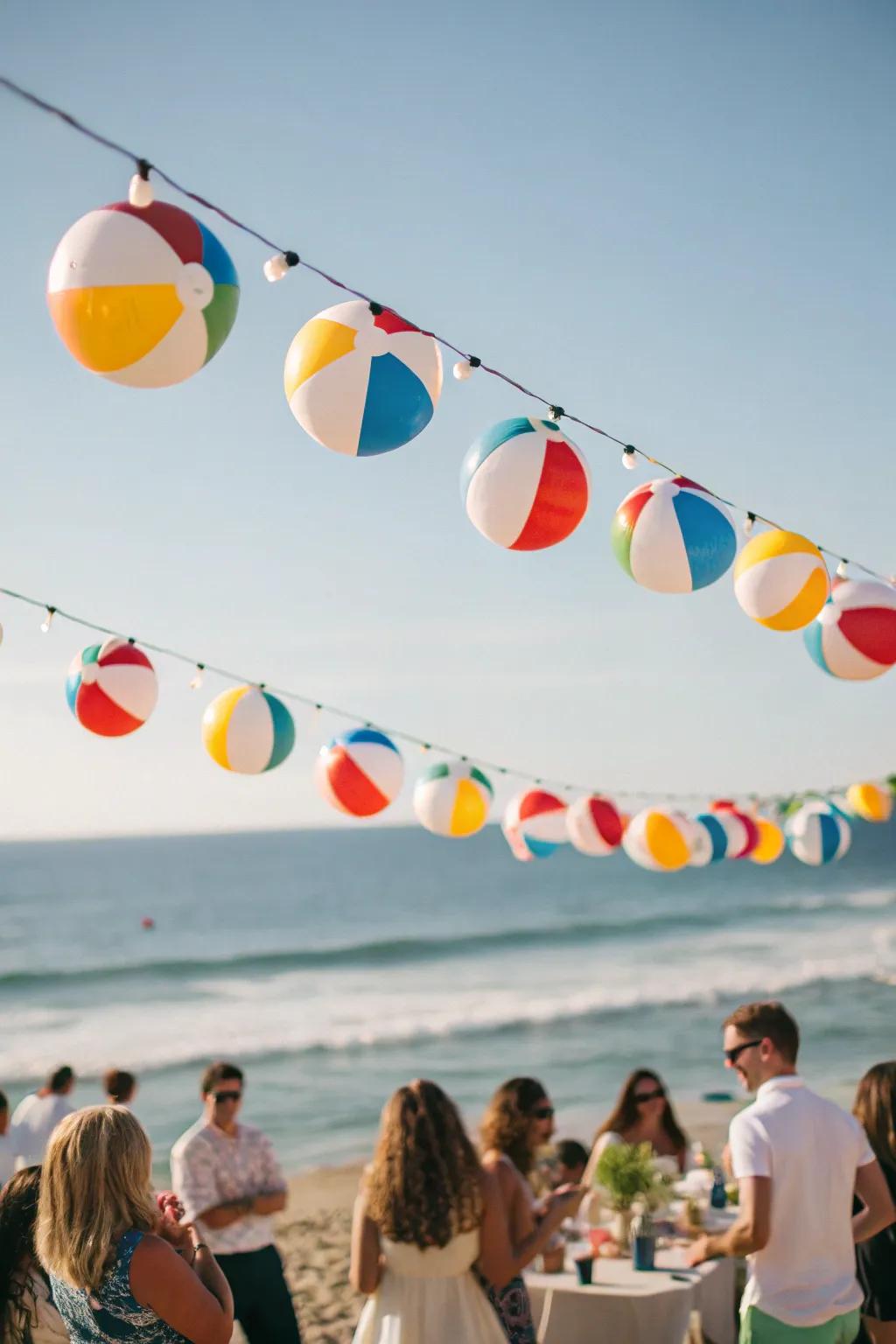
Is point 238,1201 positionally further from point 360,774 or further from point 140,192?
point 140,192

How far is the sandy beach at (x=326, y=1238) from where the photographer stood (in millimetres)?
6703

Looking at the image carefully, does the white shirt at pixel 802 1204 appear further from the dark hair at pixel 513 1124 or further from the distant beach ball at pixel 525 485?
the distant beach ball at pixel 525 485

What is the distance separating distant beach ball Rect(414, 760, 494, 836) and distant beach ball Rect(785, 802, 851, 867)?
118 inches

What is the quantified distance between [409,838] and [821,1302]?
100m

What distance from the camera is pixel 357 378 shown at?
2908 mm

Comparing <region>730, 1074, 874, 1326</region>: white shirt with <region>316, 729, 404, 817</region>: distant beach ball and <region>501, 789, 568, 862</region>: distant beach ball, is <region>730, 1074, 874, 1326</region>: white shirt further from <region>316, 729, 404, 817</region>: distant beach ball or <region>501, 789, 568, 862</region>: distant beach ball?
<region>501, 789, 568, 862</region>: distant beach ball

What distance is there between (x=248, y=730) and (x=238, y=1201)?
6.48 feet

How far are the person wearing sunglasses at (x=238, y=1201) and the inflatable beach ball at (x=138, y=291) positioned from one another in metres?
2.94

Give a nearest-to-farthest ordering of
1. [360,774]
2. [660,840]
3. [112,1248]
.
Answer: [112,1248] → [360,774] → [660,840]

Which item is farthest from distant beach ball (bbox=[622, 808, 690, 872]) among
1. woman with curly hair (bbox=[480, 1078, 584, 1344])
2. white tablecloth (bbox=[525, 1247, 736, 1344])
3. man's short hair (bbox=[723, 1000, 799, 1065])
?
man's short hair (bbox=[723, 1000, 799, 1065])

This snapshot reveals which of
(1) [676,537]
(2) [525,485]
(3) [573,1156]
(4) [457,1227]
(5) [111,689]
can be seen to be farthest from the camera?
(3) [573,1156]

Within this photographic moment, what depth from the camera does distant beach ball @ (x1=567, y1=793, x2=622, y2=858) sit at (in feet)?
22.8

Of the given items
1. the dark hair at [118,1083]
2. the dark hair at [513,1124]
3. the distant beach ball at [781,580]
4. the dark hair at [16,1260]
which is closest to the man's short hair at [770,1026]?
the dark hair at [513,1124]

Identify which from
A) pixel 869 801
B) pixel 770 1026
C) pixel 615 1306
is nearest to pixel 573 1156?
pixel 615 1306
